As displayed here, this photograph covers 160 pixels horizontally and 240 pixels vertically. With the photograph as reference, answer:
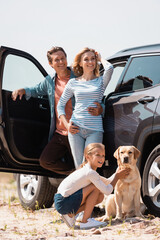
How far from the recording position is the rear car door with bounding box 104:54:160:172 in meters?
5.29

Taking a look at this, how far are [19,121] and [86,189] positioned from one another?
1547 mm

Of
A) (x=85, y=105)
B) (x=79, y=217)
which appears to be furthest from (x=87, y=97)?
(x=79, y=217)

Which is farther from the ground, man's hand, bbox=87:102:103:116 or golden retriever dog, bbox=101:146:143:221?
man's hand, bbox=87:102:103:116

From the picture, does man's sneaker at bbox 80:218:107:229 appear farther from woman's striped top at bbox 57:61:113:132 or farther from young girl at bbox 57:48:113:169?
woman's striped top at bbox 57:61:113:132

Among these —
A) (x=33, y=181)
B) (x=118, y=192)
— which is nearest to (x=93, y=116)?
(x=118, y=192)

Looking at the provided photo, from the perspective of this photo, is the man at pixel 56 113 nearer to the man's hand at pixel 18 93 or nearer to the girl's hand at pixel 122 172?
the man's hand at pixel 18 93

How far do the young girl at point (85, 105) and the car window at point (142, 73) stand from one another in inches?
12.5

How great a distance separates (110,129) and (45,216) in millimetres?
1631

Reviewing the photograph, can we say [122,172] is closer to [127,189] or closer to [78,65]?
[127,189]

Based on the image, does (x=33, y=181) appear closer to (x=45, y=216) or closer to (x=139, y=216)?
(x=45, y=216)

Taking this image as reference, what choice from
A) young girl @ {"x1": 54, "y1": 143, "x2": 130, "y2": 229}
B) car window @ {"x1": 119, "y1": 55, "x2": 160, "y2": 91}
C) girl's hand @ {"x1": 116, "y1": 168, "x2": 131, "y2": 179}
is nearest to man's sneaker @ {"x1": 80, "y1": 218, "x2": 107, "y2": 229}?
young girl @ {"x1": 54, "y1": 143, "x2": 130, "y2": 229}

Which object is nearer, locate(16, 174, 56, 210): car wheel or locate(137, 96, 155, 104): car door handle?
locate(137, 96, 155, 104): car door handle

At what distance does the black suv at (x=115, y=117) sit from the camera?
17.3 ft

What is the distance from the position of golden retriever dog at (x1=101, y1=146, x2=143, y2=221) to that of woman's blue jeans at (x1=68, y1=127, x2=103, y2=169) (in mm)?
341
